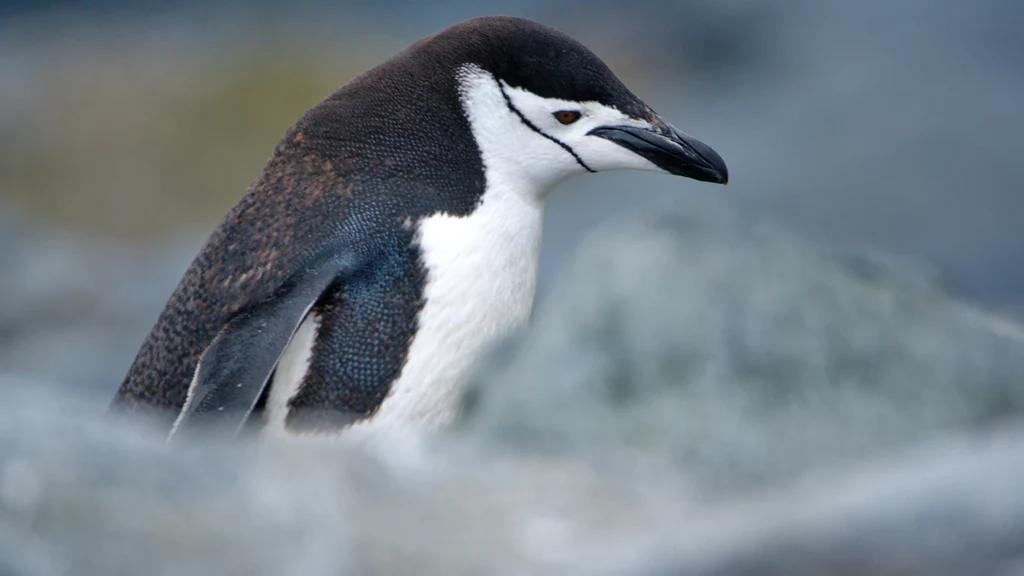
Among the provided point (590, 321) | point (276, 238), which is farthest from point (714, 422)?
point (276, 238)

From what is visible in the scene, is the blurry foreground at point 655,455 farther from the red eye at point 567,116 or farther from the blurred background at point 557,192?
the blurred background at point 557,192

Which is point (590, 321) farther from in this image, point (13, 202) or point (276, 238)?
point (13, 202)

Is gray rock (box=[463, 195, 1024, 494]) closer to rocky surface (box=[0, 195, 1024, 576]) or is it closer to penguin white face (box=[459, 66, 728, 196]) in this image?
rocky surface (box=[0, 195, 1024, 576])

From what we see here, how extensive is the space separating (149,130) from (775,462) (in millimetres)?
4084

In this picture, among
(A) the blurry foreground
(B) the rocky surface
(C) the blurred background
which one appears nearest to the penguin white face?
(A) the blurry foreground

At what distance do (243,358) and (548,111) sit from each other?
1.67 ft

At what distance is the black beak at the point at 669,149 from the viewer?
1.49 m

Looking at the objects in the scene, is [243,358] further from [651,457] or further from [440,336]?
[651,457]

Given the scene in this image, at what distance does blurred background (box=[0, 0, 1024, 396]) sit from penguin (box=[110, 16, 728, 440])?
35.7 inches

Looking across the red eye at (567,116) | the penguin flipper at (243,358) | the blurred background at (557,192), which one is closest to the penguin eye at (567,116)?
the red eye at (567,116)

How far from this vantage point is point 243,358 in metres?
1.36

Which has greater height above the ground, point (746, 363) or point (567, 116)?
point (567, 116)

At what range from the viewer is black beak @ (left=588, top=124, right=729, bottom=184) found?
4.89 ft

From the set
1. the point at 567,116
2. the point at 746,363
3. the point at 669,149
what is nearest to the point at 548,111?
the point at 567,116
